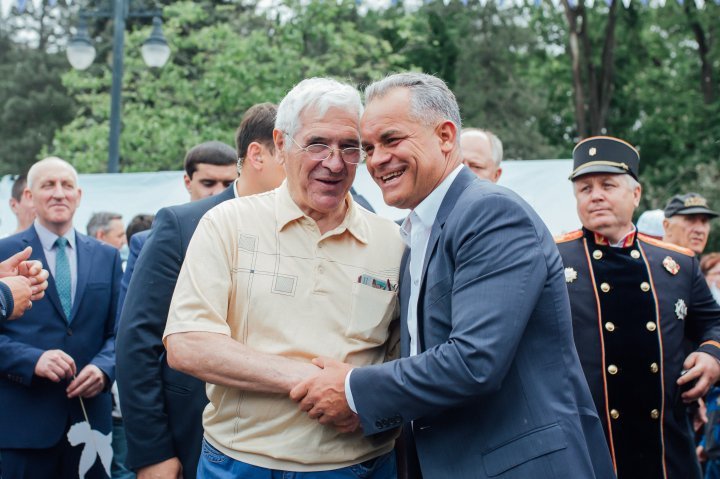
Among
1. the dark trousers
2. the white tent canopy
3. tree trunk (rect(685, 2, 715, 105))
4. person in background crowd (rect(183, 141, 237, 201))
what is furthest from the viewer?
tree trunk (rect(685, 2, 715, 105))

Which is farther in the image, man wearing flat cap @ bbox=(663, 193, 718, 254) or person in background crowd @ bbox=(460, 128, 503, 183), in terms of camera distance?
man wearing flat cap @ bbox=(663, 193, 718, 254)

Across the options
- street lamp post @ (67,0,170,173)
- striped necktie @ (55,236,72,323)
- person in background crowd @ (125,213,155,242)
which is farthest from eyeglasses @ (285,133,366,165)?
street lamp post @ (67,0,170,173)

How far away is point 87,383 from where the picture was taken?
453cm

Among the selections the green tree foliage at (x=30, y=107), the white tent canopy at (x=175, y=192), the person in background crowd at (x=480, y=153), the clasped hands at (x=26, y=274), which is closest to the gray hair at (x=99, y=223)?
the white tent canopy at (x=175, y=192)

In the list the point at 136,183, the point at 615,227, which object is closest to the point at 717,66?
the point at 136,183

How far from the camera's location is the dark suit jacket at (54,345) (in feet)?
14.5

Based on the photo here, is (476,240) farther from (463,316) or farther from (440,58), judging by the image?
(440,58)

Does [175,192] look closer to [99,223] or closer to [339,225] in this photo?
[99,223]

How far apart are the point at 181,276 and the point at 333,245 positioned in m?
0.52

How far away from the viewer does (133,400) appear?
312cm

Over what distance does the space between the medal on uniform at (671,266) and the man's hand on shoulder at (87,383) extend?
308cm

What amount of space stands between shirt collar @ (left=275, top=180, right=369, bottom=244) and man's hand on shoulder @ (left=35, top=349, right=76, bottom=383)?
2.14 m

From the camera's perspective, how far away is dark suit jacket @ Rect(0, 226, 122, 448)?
14.5 ft

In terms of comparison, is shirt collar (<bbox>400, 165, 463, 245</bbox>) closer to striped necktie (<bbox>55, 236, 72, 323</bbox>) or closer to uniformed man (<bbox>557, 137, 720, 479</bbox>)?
uniformed man (<bbox>557, 137, 720, 479</bbox>)
